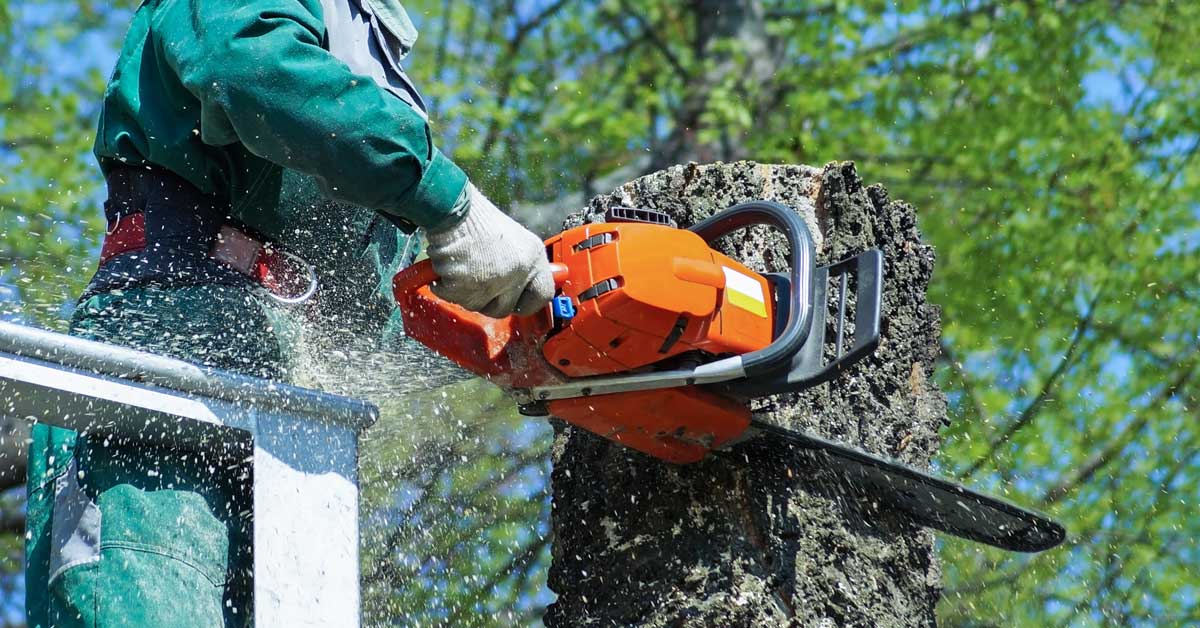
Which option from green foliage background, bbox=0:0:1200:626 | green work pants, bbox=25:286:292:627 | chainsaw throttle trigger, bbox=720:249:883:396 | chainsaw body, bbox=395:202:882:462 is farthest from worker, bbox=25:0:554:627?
green foliage background, bbox=0:0:1200:626

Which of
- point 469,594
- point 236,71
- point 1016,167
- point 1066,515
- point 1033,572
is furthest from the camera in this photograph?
point 1016,167

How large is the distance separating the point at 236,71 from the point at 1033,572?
6.77 meters

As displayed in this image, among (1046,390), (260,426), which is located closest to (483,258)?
(260,426)

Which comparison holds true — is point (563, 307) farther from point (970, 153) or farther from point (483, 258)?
point (970, 153)

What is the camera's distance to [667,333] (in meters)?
2.30

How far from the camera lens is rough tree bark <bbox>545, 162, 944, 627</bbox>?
244cm

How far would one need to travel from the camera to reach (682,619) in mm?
2424

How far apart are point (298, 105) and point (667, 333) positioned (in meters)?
0.77

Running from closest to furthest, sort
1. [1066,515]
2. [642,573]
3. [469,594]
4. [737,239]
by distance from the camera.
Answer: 1. [642,573]
2. [737,239]
3. [469,594]
4. [1066,515]

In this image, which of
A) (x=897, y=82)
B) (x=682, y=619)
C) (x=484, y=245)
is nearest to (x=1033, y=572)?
(x=897, y=82)

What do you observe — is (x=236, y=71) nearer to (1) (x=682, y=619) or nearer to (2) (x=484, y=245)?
(2) (x=484, y=245)

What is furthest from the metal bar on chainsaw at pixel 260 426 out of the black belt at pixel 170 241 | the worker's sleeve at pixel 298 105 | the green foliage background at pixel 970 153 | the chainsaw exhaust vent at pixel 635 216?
the green foliage background at pixel 970 153

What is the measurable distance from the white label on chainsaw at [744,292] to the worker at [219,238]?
347 millimetres

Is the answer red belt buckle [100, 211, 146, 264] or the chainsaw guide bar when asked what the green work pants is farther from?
the chainsaw guide bar
